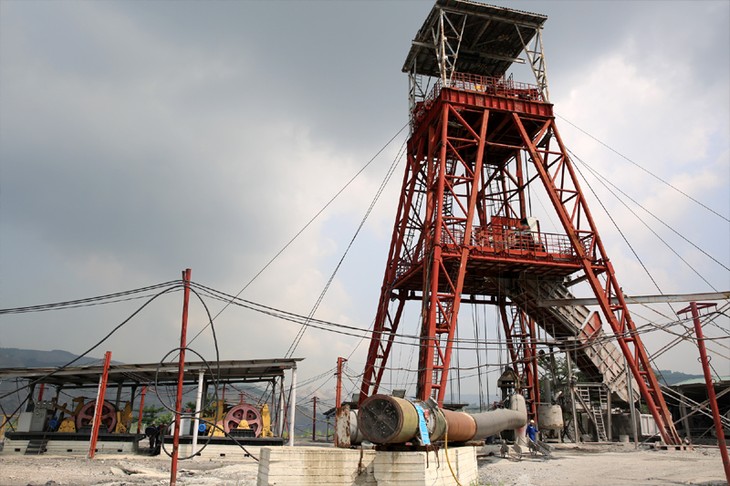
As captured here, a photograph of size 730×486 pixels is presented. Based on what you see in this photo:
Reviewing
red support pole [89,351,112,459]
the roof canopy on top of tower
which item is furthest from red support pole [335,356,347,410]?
the roof canopy on top of tower

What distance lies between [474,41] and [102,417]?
31.7 metres

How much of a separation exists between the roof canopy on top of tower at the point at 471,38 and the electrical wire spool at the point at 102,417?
27.4 meters

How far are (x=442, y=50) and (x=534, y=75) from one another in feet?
19.5

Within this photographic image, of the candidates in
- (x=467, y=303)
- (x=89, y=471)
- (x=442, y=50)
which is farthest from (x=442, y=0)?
(x=89, y=471)

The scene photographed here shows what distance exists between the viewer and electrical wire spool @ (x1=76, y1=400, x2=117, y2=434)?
1179 inches

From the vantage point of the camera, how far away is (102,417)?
29.8 metres

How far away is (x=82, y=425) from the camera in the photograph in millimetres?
30438

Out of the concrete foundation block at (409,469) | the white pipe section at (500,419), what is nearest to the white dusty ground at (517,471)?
the white pipe section at (500,419)

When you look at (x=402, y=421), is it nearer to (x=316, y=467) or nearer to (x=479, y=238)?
(x=316, y=467)

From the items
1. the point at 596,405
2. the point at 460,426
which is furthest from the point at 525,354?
the point at 460,426

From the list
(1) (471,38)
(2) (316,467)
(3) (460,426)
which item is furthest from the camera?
(1) (471,38)

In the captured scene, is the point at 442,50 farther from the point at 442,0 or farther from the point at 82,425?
the point at 82,425

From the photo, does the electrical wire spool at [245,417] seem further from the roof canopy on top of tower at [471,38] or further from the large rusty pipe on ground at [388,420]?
the roof canopy on top of tower at [471,38]

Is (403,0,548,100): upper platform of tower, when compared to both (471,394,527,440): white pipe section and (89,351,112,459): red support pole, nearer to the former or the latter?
(471,394,527,440): white pipe section
